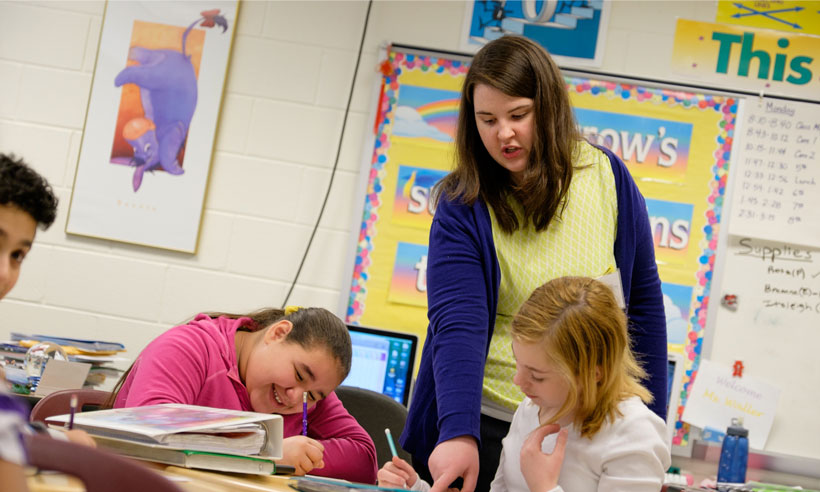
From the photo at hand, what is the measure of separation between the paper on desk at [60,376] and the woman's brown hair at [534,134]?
1228 millimetres

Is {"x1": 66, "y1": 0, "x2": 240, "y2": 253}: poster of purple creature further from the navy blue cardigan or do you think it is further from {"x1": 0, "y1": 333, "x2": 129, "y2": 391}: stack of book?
the navy blue cardigan

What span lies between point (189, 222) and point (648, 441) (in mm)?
2114

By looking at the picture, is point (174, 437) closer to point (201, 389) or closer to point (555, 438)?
point (201, 389)

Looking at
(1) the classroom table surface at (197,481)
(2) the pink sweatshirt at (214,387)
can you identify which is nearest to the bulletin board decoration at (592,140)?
(2) the pink sweatshirt at (214,387)

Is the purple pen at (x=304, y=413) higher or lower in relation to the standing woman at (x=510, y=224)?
lower

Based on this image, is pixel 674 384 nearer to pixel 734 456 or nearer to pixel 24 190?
pixel 734 456

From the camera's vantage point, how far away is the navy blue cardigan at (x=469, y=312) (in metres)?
1.27

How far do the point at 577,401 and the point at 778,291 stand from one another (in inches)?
74.6

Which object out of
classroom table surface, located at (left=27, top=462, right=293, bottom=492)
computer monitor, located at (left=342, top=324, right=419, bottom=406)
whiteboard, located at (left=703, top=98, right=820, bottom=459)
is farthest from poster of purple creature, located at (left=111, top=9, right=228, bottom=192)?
classroom table surface, located at (left=27, top=462, right=293, bottom=492)

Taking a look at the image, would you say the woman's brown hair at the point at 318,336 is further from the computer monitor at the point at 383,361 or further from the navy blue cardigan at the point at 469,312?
the computer monitor at the point at 383,361

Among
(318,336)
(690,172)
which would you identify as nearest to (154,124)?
(318,336)

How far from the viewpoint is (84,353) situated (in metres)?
2.46

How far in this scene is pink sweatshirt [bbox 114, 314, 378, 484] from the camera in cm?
145

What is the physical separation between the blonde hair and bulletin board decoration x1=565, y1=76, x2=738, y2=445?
5.60 feet
